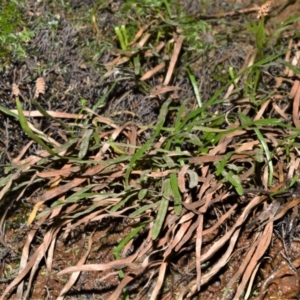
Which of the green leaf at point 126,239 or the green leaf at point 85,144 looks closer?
the green leaf at point 126,239

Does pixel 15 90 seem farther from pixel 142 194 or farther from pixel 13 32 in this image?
pixel 142 194

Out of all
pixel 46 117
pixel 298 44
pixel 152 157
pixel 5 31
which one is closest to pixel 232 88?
pixel 298 44

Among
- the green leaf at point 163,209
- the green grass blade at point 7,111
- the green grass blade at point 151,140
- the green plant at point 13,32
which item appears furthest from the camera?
the green plant at point 13,32

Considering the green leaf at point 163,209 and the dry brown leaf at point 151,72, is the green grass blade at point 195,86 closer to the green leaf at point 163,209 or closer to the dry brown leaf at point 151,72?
the dry brown leaf at point 151,72

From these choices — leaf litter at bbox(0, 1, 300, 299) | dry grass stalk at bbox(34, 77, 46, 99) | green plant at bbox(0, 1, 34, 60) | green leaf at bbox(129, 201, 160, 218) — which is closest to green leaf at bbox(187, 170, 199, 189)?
leaf litter at bbox(0, 1, 300, 299)

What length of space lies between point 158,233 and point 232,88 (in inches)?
29.3

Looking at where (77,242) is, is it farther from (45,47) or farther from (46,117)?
(45,47)

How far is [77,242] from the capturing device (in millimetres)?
2084

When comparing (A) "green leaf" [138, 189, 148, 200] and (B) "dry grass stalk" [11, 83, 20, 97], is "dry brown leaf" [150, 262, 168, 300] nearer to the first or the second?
(A) "green leaf" [138, 189, 148, 200]

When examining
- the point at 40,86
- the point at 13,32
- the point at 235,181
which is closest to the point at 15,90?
the point at 40,86

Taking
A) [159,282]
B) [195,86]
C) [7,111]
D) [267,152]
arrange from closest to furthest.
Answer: [159,282]
[267,152]
[7,111]
[195,86]

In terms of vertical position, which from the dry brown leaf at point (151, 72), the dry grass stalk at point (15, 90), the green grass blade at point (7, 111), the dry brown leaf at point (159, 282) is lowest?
the dry brown leaf at point (159, 282)

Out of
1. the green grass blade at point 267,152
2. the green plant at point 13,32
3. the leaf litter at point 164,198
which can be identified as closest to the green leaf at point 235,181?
the leaf litter at point 164,198

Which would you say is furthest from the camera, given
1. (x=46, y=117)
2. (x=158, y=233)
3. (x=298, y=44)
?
(x=298, y=44)
